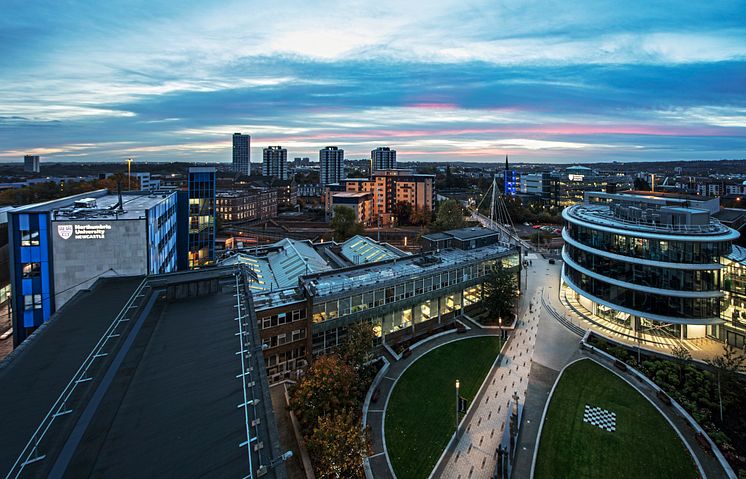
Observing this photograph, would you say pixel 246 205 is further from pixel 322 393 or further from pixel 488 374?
pixel 322 393

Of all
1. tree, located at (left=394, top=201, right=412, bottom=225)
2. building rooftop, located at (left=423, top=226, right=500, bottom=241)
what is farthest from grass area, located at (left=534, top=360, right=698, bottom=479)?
tree, located at (left=394, top=201, right=412, bottom=225)

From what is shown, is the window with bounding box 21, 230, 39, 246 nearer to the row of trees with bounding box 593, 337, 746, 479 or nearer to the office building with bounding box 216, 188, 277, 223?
the row of trees with bounding box 593, 337, 746, 479

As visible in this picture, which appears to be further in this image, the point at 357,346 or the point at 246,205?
the point at 246,205

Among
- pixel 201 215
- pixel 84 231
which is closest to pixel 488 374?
pixel 84 231

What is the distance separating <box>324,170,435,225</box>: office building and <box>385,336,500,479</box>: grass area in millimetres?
99955

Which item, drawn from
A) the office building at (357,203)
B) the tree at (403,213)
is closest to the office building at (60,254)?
the office building at (357,203)

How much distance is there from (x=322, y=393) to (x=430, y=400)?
1069 cm

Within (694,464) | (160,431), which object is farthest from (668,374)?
(160,431)

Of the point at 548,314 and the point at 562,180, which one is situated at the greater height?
the point at 562,180

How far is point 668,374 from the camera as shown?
35.0 metres

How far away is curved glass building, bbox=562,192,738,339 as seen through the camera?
1604 inches

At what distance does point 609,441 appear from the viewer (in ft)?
92.9

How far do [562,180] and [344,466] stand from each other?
164 metres

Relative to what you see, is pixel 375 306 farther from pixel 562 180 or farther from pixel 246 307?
pixel 562 180
